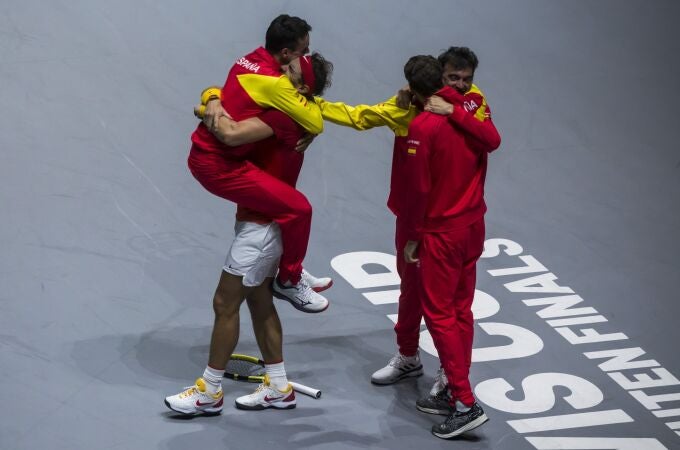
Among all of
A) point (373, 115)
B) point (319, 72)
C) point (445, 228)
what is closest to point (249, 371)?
point (445, 228)

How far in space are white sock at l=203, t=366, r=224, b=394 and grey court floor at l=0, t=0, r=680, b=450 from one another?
15 centimetres

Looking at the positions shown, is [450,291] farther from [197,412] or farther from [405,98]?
[197,412]

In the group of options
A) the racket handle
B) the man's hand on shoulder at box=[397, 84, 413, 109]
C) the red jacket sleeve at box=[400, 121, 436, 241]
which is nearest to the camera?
the red jacket sleeve at box=[400, 121, 436, 241]

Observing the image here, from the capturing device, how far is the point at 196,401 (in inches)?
219

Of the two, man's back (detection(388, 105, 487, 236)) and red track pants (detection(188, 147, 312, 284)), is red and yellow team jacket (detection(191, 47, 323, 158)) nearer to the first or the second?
red track pants (detection(188, 147, 312, 284))

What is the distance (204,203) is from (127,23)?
194cm

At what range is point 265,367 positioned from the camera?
5.96 metres

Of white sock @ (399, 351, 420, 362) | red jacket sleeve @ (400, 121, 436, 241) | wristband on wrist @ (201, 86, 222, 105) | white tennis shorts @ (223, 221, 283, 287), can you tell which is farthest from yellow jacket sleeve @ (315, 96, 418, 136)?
white sock @ (399, 351, 420, 362)

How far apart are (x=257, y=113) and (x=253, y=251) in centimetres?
66

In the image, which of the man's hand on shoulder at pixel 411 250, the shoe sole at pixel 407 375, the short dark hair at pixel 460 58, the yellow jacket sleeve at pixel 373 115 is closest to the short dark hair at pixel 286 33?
the yellow jacket sleeve at pixel 373 115

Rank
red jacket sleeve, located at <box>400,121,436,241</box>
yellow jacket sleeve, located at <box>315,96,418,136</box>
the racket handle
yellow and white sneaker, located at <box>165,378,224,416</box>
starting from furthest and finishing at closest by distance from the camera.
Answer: the racket handle → yellow jacket sleeve, located at <box>315,96,418,136</box> → yellow and white sneaker, located at <box>165,378,224,416</box> → red jacket sleeve, located at <box>400,121,436,241</box>

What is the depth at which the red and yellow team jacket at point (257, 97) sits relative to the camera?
535cm

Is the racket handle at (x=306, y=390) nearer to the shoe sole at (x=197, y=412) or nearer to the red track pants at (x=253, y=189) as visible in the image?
the shoe sole at (x=197, y=412)

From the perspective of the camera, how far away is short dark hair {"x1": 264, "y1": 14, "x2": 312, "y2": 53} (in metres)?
5.39
